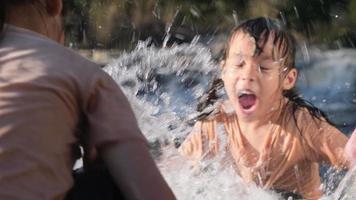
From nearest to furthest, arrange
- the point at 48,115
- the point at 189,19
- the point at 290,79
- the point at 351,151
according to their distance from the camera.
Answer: the point at 48,115, the point at 351,151, the point at 290,79, the point at 189,19

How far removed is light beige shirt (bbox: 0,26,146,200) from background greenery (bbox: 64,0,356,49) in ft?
4.99

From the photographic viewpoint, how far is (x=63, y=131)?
881 mm

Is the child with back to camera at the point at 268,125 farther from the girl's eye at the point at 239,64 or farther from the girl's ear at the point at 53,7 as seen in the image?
the girl's ear at the point at 53,7

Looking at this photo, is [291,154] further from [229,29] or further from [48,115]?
[48,115]

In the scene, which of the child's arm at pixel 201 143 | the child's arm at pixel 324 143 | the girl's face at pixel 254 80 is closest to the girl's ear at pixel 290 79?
the girl's face at pixel 254 80

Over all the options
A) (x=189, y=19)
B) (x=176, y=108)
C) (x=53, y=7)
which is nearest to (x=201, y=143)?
(x=176, y=108)

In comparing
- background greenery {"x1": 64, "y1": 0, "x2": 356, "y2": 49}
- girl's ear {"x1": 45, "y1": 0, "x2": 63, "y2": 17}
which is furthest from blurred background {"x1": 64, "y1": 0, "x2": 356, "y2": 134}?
girl's ear {"x1": 45, "y1": 0, "x2": 63, "y2": 17}

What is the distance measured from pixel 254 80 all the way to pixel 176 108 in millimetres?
299

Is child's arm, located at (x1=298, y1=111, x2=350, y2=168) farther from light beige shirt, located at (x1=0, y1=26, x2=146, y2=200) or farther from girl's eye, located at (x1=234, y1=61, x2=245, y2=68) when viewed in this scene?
light beige shirt, located at (x1=0, y1=26, x2=146, y2=200)

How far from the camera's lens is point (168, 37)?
8.43 feet

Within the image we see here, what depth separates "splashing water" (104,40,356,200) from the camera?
7.16 ft

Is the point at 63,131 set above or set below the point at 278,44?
above

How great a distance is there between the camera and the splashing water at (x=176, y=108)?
2184 mm

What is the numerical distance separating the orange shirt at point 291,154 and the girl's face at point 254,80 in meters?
0.05
